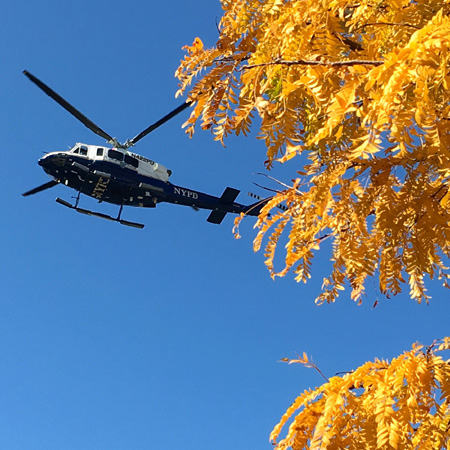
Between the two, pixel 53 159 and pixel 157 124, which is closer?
pixel 157 124

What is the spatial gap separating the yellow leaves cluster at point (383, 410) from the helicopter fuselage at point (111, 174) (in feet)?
72.2

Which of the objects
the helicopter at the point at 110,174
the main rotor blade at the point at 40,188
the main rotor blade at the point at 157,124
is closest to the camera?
the main rotor blade at the point at 157,124

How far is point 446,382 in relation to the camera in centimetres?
285

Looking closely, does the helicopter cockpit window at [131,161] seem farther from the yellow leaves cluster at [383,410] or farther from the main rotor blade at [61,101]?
the yellow leaves cluster at [383,410]

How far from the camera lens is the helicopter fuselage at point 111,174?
26156mm

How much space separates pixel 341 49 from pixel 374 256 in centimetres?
121

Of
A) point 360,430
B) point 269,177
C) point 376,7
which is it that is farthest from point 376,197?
point 360,430

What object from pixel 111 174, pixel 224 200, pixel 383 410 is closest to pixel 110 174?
pixel 111 174

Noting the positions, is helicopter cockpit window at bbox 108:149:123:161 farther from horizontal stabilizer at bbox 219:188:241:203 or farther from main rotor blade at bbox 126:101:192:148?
horizontal stabilizer at bbox 219:188:241:203

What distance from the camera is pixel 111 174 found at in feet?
86.2

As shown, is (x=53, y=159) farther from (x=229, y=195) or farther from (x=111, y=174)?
(x=229, y=195)

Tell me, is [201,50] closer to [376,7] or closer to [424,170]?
[376,7]

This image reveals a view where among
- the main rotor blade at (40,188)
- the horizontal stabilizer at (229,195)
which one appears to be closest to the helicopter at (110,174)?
the main rotor blade at (40,188)

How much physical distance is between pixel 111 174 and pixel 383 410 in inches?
960
